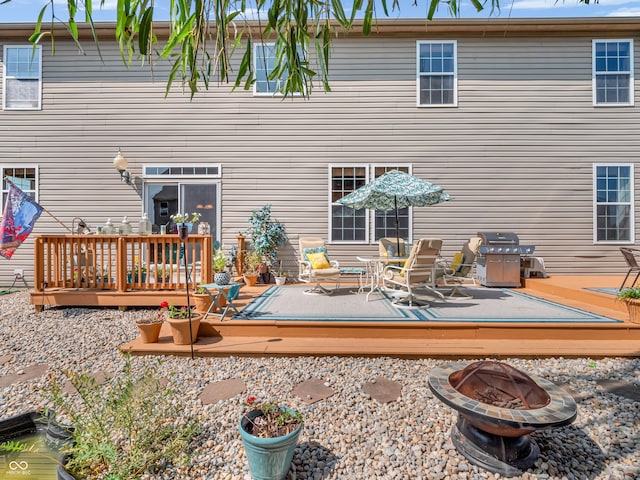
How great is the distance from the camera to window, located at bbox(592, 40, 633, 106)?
7082 millimetres

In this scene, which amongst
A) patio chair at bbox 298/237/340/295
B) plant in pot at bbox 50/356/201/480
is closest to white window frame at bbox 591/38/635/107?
patio chair at bbox 298/237/340/295

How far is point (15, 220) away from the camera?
5.32m

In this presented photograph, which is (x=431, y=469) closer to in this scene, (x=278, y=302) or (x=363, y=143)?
(x=278, y=302)

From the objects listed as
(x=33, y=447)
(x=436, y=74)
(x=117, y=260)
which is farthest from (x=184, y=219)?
(x=436, y=74)

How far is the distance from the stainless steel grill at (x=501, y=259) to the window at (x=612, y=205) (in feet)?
6.47

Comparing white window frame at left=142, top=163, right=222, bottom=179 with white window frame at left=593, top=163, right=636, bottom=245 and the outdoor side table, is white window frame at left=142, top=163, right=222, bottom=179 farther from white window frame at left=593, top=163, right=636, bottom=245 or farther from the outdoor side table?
white window frame at left=593, top=163, right=636, bottom=245

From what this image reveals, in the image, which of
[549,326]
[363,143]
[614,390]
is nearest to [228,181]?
[363,143]

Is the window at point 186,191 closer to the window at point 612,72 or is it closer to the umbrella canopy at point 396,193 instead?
the umbrella canopy at point 396,193

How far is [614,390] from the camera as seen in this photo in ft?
9.59

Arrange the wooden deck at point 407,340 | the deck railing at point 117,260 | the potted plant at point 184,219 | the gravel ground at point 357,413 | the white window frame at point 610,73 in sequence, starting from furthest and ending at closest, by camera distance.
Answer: the white window frame at point 610,73
the potted plant at point 184,219
the deck railing at point 117,260
the wooden deck at point 407,340
the gravel ground at point 357,413

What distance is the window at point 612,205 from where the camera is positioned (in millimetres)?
7105

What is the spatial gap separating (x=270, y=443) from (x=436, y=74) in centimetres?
772

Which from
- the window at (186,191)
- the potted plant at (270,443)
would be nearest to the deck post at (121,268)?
the window at (186,191)

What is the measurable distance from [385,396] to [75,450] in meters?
2.19
